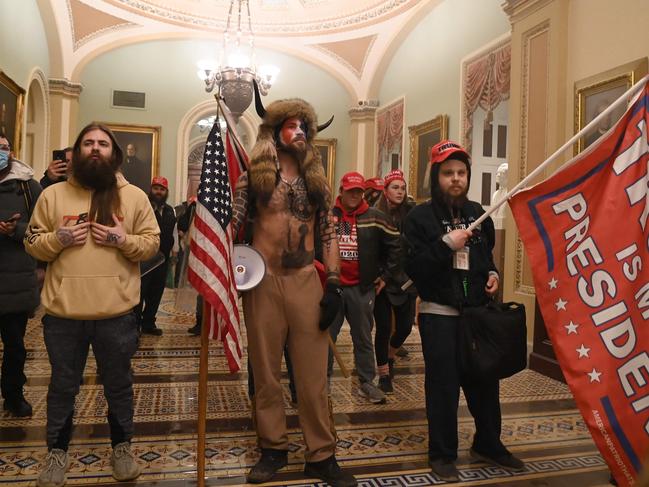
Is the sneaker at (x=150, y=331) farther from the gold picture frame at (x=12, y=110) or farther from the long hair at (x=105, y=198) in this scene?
the long hair at (x=105, y=198)

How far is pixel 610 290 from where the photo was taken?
2.40 meters

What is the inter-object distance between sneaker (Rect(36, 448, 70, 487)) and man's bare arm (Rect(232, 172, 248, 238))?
1449mm

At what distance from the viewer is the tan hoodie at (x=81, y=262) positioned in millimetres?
2623

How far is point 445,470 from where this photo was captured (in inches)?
117

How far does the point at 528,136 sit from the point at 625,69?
52.5 inches

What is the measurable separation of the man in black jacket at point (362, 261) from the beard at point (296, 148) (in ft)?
4.36

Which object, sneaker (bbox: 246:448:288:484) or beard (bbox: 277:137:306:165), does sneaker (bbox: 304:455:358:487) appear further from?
beard (bbox: 277:137:306:165)

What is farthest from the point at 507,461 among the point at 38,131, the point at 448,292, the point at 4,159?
the point at 38,131

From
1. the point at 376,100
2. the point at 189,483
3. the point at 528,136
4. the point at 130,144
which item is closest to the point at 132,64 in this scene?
the point at 130,144

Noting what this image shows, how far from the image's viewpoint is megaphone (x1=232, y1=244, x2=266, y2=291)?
287 centimetres

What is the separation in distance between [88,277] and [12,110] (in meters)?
7.14

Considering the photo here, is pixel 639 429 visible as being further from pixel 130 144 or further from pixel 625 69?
pixel 130 144

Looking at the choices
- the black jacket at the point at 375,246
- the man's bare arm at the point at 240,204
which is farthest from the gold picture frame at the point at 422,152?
the man's bare arm at the point at 240,204

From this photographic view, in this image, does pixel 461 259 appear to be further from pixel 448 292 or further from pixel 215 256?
pixel 215 256
